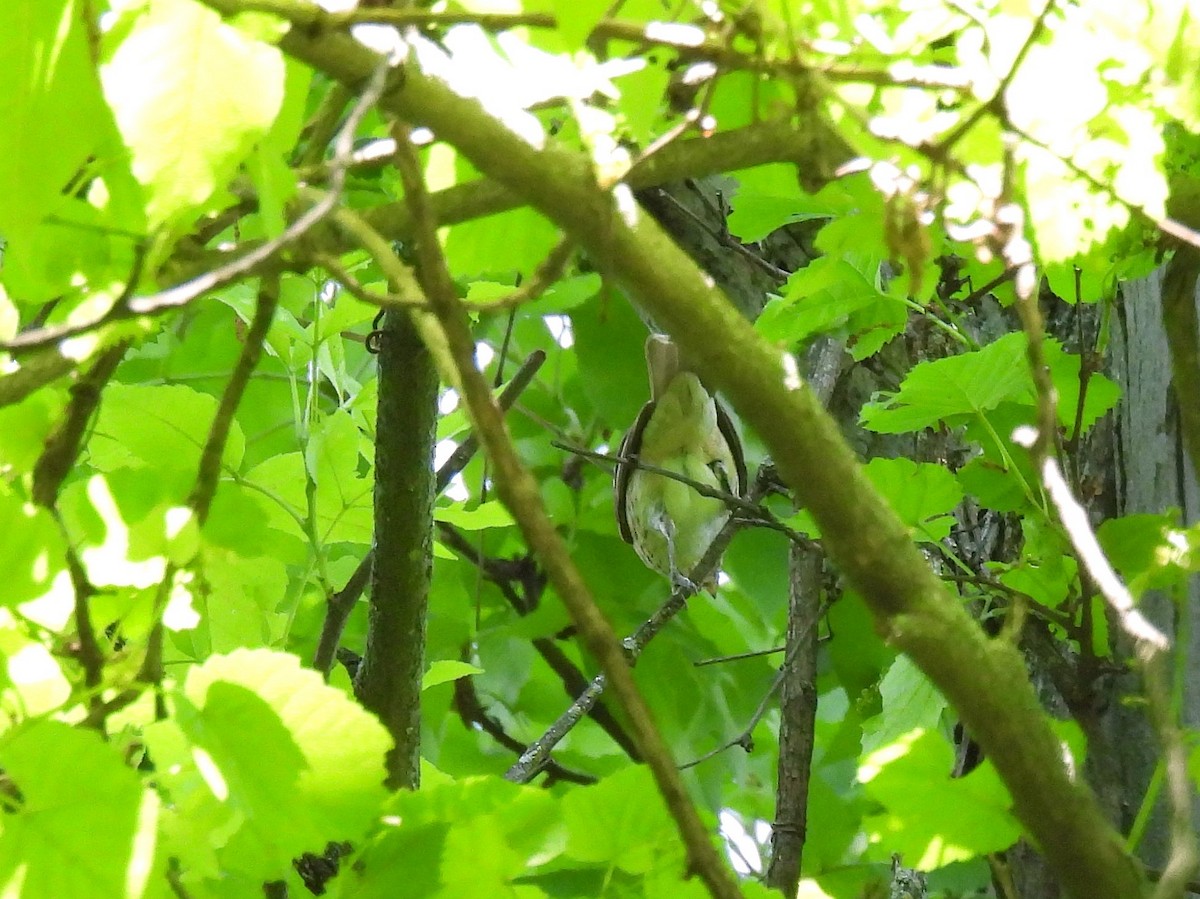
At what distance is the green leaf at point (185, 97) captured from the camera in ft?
2.09

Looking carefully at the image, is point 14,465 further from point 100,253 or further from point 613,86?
point 613,86

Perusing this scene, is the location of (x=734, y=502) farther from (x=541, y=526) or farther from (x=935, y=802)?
(x=541, y=526)

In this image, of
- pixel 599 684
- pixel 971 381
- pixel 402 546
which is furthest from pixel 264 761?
pixel 599 684

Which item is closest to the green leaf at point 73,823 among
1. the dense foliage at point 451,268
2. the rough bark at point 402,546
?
the dense foliage at point 451,268

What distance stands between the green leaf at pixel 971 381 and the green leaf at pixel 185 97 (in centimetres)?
95

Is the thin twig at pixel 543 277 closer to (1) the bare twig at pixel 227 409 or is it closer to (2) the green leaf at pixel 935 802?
(1) the bare twig at pixel 227 409

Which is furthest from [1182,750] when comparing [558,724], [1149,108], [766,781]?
[766,781]

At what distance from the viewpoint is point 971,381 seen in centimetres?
145

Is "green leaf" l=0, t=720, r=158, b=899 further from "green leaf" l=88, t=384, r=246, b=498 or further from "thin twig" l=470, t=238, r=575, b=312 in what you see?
"green leaf" l=88, t=384, r=246, b=498

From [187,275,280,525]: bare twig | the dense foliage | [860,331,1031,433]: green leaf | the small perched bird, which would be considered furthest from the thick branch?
the small perched bird

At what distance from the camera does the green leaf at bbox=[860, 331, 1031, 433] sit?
1.43 meters

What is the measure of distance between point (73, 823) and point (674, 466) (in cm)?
338

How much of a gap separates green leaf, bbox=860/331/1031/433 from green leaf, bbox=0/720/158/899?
39.4 inches

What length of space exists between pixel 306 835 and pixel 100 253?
0.40m
